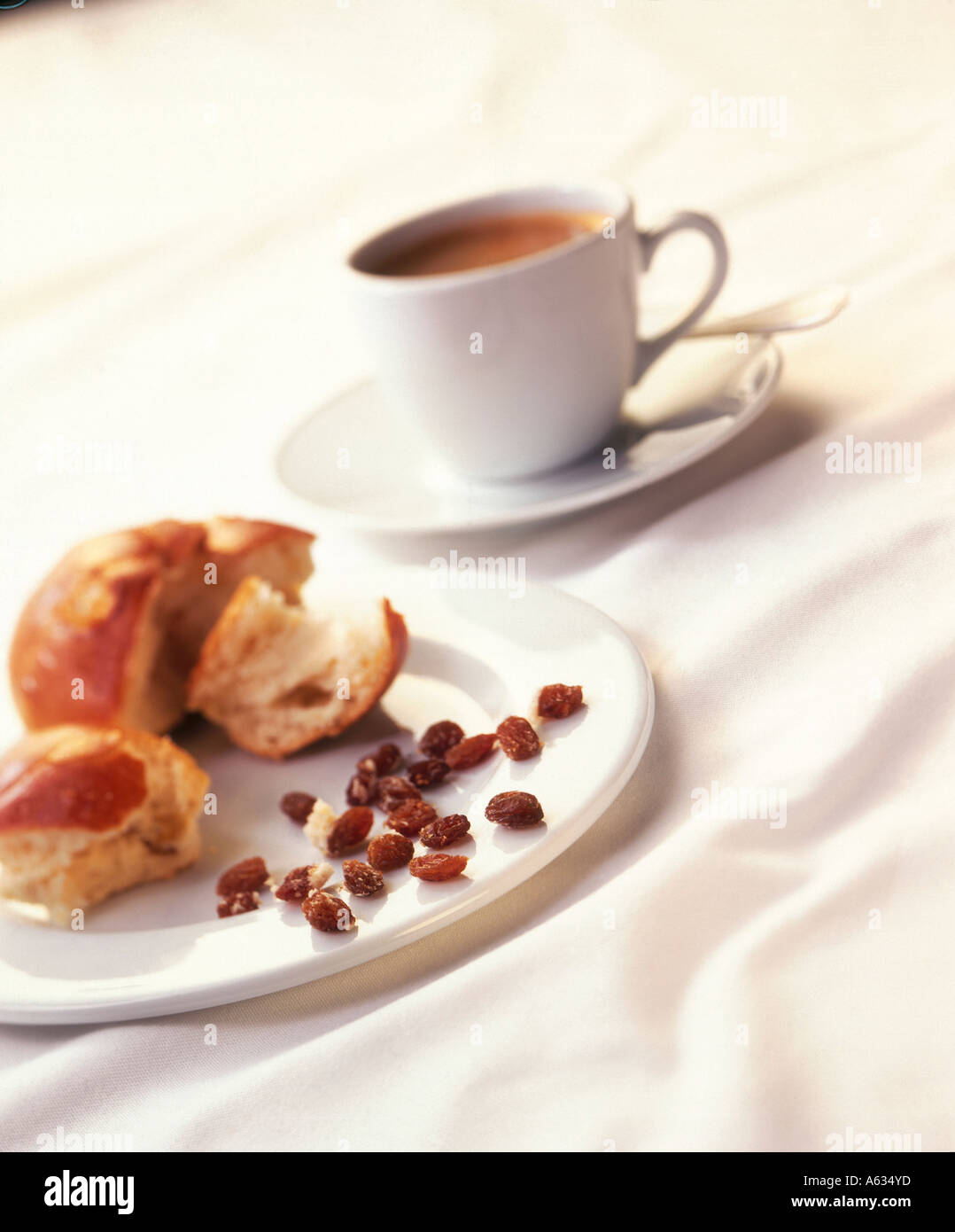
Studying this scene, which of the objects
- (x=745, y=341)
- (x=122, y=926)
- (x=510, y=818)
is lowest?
(x=122, y=926)

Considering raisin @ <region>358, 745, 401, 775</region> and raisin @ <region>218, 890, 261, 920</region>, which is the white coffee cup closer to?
raisin @ <region>358, 745, 401, 775</region>

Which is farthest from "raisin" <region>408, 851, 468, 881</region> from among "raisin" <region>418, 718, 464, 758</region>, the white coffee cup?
the white coffee cup

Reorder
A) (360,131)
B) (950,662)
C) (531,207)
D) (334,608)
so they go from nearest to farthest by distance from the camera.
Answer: (950,662)
(334,608)
(531,207)
(360,131)

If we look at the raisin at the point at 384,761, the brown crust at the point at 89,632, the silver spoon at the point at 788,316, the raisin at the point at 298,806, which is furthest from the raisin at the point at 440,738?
the silver spoon at the point at 788,316

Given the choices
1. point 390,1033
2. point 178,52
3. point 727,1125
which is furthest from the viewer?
point 178,52

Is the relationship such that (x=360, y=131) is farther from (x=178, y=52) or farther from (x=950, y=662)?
(x=950, y=662)

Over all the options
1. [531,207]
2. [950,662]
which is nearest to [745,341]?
[531,207]

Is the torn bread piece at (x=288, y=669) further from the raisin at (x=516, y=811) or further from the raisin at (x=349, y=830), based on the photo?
the raisin at (x=516, y=811)
